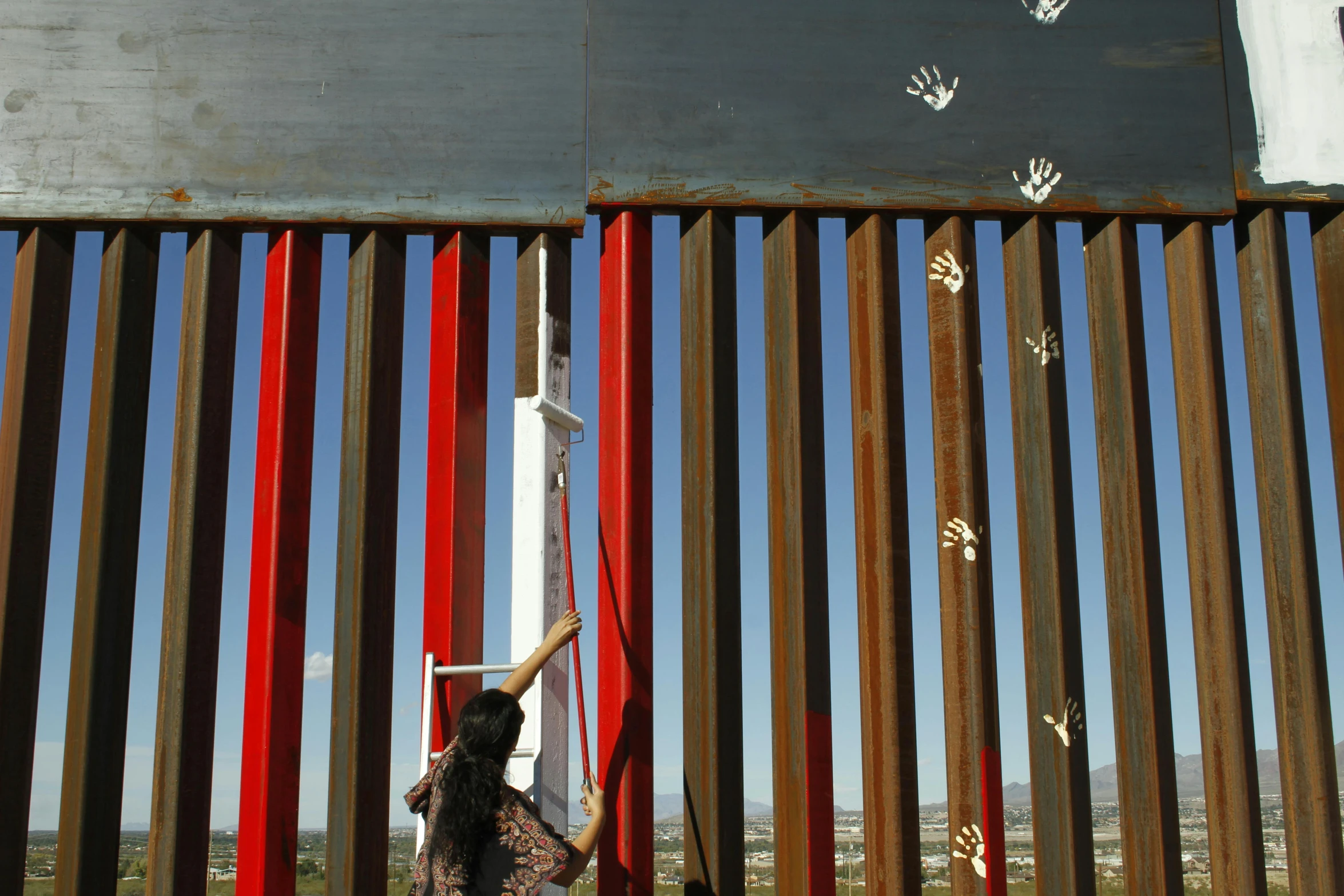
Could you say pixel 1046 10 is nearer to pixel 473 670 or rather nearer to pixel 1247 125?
pixel 1247 125

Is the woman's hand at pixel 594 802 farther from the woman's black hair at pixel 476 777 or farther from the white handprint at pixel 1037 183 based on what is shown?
the white handprint at pixel 1037 183

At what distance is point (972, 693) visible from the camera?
148 inches

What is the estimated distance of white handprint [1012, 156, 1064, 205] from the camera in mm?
4066

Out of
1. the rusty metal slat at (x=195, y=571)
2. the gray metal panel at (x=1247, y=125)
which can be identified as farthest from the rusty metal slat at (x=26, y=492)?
the gray metal panel at (x=1247, y=125)

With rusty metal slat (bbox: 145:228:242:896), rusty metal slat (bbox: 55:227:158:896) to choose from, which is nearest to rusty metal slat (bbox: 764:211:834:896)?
rusty metal slat (bbox: 145:228:242:896)

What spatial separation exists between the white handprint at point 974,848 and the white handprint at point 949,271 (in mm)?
1879

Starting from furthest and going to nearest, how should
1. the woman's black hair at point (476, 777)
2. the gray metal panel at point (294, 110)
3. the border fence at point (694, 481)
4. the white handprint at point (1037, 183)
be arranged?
the white handprint at point (1037, 183) → the gray metal panel at point (294, 110) → the border fence at point (694, 481) → the woman's black hair at point (476, 777)

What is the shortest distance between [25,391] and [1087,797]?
12.7 feet

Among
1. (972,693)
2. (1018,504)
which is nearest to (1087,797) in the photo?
(972,693)

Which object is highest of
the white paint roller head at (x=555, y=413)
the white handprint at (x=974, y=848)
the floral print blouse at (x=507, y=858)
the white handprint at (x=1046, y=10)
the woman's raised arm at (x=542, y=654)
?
the white handprint at (x=1046, y=10)

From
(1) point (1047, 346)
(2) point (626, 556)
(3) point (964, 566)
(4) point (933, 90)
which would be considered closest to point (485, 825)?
(2) point (626, 556)

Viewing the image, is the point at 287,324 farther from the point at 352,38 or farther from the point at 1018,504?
the point at 1018,504

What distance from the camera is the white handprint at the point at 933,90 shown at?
411 centimetres

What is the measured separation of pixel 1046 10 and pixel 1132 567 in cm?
212
